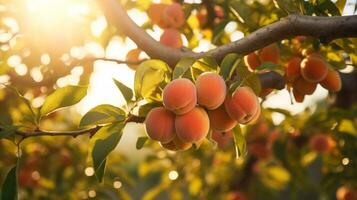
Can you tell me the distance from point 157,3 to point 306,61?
0.55 m

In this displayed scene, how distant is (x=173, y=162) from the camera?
233 cm

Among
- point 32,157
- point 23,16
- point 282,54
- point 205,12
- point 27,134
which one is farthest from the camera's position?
point 32,157

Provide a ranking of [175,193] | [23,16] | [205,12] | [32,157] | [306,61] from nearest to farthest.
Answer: [306,61] → [23,16] → [205,12] → [32,157] → [175,193]

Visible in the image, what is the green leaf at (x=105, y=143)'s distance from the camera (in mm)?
787

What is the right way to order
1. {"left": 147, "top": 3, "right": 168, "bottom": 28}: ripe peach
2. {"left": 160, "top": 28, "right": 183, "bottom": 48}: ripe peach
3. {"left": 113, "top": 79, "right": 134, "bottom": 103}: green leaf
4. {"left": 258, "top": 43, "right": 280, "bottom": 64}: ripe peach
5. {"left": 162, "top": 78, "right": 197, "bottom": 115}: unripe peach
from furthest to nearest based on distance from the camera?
{"left": 147, "top": 3, "right": 168, "bottom": 28}: ripe peach → {"left": 160, "top": 28, "right": 183, "bottom": 48}: ripe peach → {"left": 258, "top": 43, "right": 280, "bottom": 64}: ripe peach → {"left": 113, "top": 79, "right": 134, "bottom": 103}: green leaf → {"left": 162, "top": 78, "right": 197, "bottom": 115}: unripe peach

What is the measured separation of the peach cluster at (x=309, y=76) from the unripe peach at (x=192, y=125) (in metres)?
0.33

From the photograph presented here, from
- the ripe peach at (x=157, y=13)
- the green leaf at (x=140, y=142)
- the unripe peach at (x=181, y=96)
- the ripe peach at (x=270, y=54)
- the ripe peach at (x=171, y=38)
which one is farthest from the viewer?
the ripe peach at (x=157, y=13)

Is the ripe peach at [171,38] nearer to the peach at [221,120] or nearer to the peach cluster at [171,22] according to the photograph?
the peach cluster at [171,22]

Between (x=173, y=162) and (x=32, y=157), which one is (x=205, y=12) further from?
(x=32, y=157)

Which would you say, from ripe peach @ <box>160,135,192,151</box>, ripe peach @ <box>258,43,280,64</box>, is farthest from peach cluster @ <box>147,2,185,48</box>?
ripe peach @ <box>160,135,192,151</box>

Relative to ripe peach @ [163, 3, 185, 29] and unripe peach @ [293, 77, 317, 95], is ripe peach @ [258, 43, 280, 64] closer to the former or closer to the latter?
unripe peach @ [293, 77, 317, 95]

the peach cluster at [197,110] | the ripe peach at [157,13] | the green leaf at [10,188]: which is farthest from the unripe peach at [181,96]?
the ripe peach at [157,13]

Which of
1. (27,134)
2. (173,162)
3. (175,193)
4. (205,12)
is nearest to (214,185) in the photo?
(175,193)

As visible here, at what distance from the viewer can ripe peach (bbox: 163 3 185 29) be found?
4.42 ft
